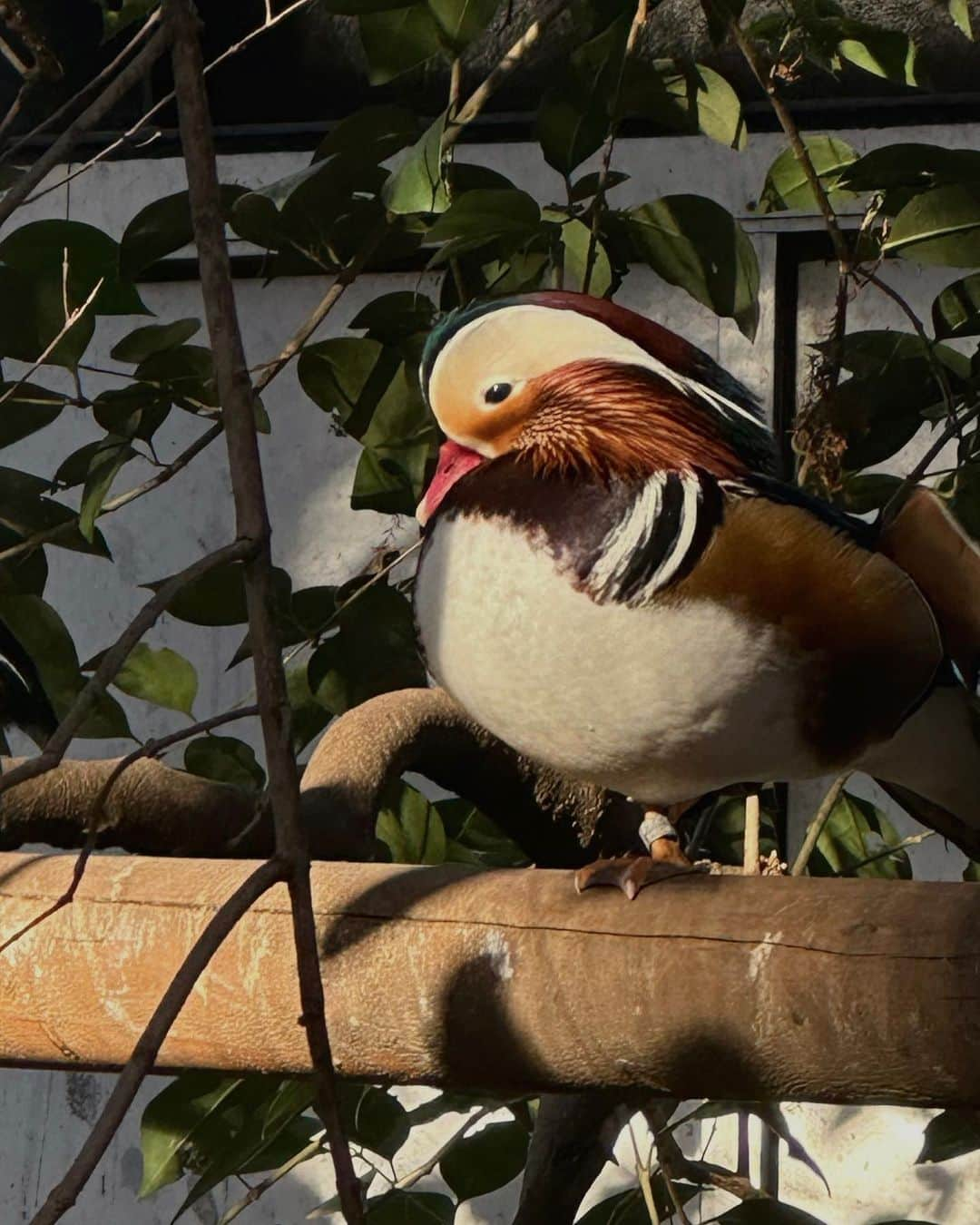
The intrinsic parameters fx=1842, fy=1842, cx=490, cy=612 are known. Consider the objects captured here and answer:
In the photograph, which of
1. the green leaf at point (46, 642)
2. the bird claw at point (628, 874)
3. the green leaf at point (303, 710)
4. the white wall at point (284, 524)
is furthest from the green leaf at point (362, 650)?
the white wall at point (284, 524)

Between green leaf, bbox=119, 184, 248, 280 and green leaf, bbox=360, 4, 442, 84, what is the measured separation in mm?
119

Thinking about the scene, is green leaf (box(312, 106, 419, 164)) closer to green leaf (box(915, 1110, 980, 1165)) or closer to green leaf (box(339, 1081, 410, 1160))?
green leaf (box(339, 1081, 410, 1160))

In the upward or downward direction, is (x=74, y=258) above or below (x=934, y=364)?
above

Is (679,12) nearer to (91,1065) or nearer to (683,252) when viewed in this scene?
(683,252)

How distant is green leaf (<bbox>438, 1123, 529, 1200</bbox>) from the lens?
3.96 feet

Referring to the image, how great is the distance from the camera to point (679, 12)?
1802mm

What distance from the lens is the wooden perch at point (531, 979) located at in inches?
29.5

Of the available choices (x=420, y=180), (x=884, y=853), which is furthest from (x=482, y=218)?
(x=884, y=853)

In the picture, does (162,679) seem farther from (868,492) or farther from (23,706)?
(868,492)

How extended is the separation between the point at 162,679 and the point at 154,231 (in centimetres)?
29

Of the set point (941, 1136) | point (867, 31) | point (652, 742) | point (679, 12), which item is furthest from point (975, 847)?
point (679, 12)

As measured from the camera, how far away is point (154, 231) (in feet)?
3.48

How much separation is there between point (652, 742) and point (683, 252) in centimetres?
36

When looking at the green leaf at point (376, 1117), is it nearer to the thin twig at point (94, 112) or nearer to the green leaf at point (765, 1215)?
the green leaf at point (765, 1215)
